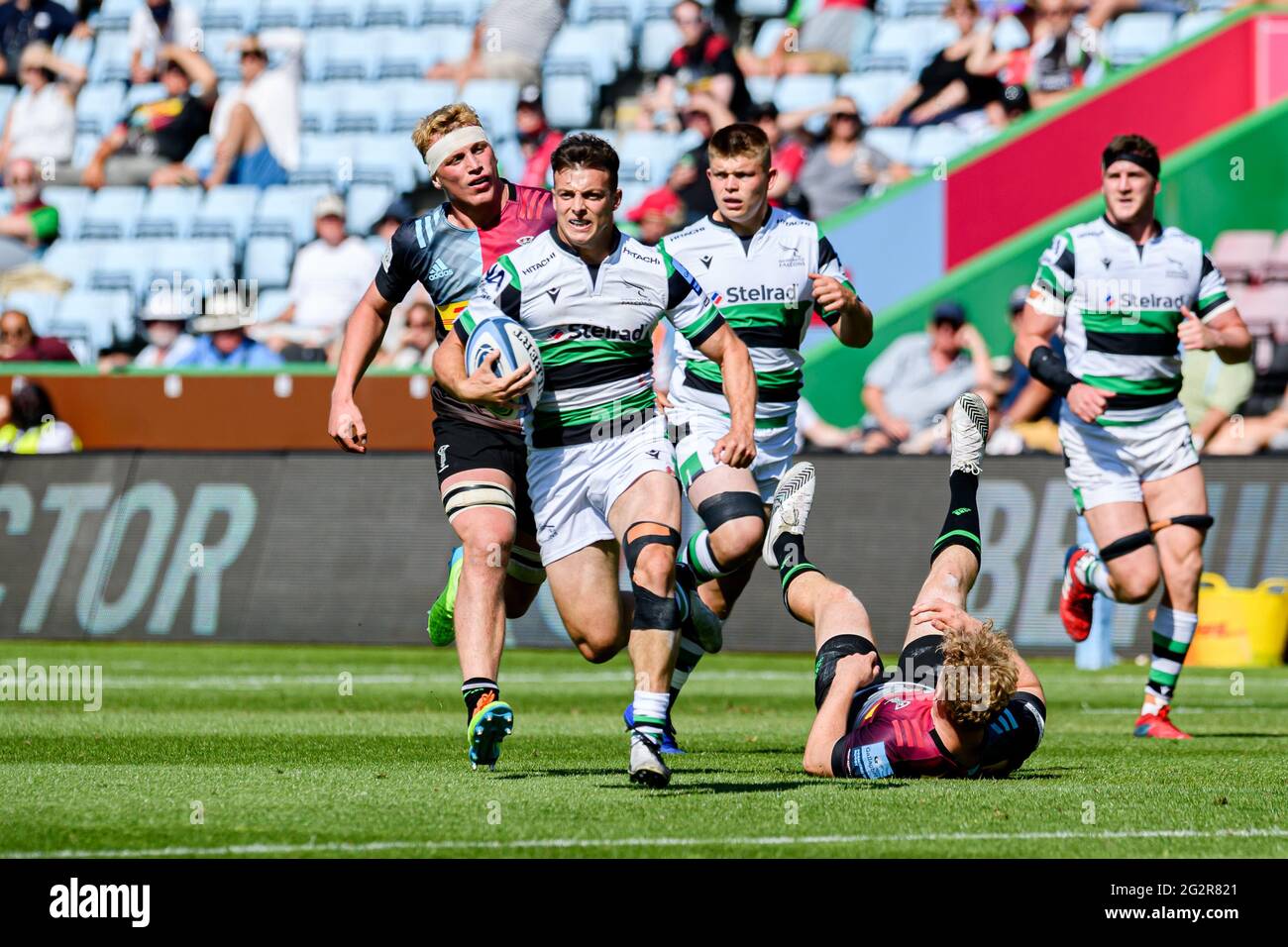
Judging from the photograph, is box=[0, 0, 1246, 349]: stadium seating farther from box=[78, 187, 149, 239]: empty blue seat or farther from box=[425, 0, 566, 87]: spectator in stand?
box=[425, 0, 566, 87]: spectator in stand

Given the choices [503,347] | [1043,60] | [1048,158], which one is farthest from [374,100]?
[503,347]

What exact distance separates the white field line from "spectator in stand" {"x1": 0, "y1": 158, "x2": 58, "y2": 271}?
18.4 m

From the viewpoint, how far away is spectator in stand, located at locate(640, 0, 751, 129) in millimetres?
20609

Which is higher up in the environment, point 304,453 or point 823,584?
point 304,453

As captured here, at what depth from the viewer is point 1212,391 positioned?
16.5 meters

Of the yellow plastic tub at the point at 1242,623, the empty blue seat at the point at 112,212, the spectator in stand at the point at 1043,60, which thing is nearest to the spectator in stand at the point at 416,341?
the empty blue seat at the point at 112,212

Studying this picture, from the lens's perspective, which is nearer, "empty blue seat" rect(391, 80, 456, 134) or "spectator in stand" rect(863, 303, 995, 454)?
"spectator in stand" rect(863, 303, 995, 454)

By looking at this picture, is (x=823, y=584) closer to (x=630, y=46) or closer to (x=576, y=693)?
(x=576, y=693)

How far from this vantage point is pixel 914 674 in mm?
7508

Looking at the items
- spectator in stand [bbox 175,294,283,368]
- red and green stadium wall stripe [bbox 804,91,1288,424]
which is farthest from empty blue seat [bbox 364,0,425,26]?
red and green stadium wall stripe [bbox 804,91,1288,424]

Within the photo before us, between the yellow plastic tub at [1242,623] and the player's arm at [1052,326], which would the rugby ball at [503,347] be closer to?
the player's arm at [1052,326]

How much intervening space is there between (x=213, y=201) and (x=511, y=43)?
3.81m
